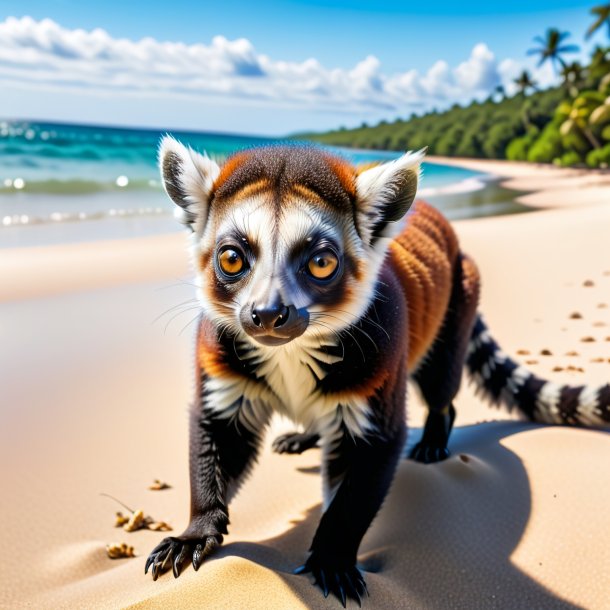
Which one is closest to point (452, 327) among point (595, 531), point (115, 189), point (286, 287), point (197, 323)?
point (595, 531)

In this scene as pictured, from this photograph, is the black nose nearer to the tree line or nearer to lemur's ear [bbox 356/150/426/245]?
lemur's ear [bbox 356/150/426/245]

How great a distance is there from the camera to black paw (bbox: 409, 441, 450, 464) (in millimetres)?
4059

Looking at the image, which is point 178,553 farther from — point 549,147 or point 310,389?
point 549,147

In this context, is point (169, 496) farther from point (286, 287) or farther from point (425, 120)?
point (425, 120)

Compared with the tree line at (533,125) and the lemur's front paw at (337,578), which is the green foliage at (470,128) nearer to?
the tree line at (533,125)

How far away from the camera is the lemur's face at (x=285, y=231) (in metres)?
2.44

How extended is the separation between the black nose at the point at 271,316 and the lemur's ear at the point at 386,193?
1.97ft

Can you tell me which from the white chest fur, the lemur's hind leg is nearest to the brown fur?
the lemur's hind leg

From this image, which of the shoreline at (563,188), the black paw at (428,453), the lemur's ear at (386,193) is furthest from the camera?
the shoreline at (563,188)

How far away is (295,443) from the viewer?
446 centimetres

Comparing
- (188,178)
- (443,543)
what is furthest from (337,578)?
(188,178)

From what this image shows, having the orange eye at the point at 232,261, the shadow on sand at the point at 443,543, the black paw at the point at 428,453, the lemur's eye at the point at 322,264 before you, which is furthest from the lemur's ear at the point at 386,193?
the black paw at the point at 428,453

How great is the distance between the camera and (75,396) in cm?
515

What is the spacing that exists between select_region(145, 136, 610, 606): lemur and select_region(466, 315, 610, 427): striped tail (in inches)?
71.5
